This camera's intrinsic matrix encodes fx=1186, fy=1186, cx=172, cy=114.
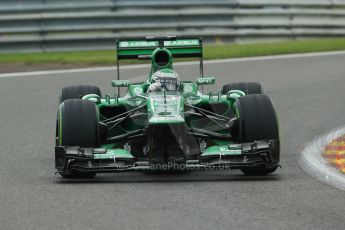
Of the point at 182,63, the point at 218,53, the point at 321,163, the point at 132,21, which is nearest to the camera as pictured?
the point at 321,163

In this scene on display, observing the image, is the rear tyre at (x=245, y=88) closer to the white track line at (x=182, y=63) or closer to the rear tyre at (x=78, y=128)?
the rear tyre at (x=78, y=128)

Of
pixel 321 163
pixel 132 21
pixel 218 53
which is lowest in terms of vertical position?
pixel 321 163

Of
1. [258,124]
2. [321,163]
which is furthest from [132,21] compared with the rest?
[258,124]

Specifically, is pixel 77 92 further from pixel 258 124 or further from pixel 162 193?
pixel 162 193

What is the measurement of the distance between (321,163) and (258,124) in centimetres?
106

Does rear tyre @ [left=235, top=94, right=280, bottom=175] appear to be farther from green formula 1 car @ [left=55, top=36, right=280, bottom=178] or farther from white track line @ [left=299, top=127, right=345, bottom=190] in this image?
white track line @ [left=299, top=127, right=345, bottom=190]

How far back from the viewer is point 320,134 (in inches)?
530

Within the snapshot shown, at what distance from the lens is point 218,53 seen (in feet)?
72.1

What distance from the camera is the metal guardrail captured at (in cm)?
2127

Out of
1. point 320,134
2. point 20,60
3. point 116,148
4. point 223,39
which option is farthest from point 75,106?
point 223,39

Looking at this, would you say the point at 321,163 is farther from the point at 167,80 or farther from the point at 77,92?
the point at 77,92

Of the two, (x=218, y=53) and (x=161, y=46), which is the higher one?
(x=161, y=46)

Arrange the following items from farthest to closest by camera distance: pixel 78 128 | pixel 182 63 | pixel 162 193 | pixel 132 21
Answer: pixel 132 21 < pixel 182 63 < pixel 78 128 < pixel 162 193

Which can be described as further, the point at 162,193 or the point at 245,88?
the point at 245,88
